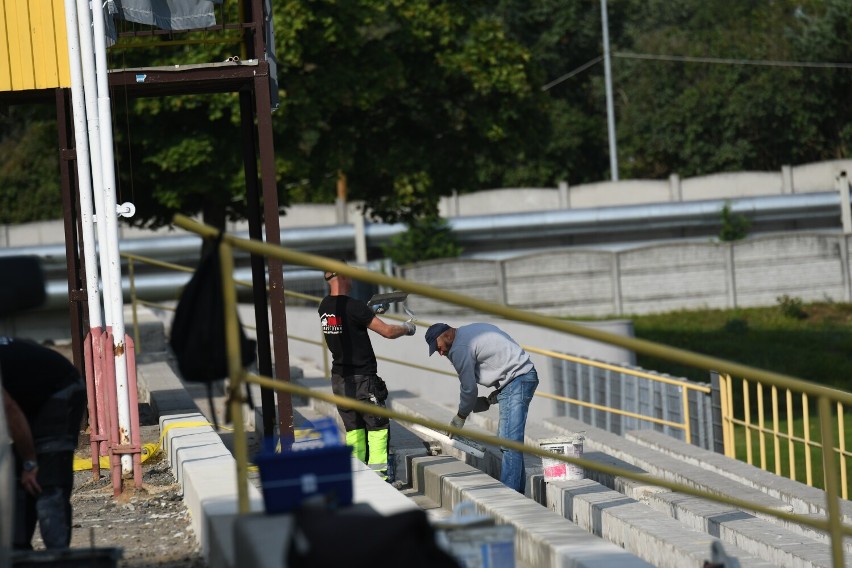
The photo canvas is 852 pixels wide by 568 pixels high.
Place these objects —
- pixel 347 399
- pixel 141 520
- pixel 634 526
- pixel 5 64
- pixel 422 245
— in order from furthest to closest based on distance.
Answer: pixel 422 245
pixel 5 64
pixel 141 520
pixel 634 526
pixel 347 399

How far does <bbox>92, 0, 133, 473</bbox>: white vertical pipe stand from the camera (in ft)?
26.8

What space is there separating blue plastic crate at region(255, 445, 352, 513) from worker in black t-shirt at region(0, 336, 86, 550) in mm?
1680

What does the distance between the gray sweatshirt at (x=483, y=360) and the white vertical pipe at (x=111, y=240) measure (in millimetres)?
2190

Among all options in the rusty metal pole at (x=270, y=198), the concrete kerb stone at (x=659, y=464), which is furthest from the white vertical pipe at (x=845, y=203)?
the rusty metal pole at (x=270, y=198)

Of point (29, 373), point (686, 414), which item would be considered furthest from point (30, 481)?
point (686, 414)

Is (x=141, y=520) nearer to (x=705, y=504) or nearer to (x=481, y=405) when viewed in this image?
(x=481, y=405)

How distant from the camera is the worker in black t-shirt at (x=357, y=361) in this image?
8914mm

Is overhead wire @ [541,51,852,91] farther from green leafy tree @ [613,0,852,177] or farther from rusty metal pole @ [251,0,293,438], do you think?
rusty metal pole @ [251,0,293,438]

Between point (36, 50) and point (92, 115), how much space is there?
2102 millimetres

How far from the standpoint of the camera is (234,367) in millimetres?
4520

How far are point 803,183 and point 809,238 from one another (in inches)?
302

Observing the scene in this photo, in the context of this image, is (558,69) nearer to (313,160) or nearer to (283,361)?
(313,160)

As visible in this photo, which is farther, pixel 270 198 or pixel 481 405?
pixel 481 405

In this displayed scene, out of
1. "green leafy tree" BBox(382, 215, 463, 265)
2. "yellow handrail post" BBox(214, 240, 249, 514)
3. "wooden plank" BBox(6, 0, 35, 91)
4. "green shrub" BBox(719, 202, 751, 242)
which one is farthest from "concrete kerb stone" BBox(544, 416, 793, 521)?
"green shrub" BBox(719, 202, 751, 242)
